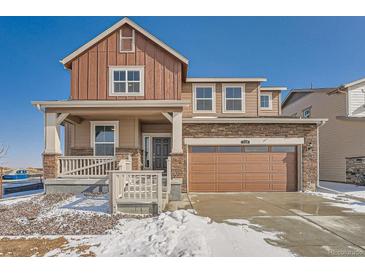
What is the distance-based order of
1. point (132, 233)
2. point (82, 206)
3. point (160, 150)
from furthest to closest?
1. point (160, 150)
2. point (82, 206)
3. point (132, 233)

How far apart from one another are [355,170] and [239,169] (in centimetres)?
801

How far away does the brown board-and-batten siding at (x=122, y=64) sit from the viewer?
420 inches

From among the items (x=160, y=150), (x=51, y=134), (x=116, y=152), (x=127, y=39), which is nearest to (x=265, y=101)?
(x=160, y=150)

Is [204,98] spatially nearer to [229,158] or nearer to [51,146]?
[229,158]

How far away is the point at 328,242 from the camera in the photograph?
14.1ft

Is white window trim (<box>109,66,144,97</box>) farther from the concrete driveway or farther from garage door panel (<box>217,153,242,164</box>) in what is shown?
the concrete driveway

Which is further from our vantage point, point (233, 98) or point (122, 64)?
point (233, 98)

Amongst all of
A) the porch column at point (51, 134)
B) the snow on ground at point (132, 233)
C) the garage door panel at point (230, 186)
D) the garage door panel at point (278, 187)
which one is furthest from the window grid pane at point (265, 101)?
the porch column at point (51, 134)

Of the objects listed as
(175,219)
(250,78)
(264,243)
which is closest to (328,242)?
(264,243)

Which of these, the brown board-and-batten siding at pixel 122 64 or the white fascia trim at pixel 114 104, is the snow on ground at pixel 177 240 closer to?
the white fascia trim at pixel 114 104

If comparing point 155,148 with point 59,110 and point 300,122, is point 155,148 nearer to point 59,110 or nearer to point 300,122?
point 59,110

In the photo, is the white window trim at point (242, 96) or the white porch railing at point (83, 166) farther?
the white window trim at point (242, 96)

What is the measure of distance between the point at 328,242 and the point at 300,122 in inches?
284

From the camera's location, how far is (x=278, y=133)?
1040 cm
